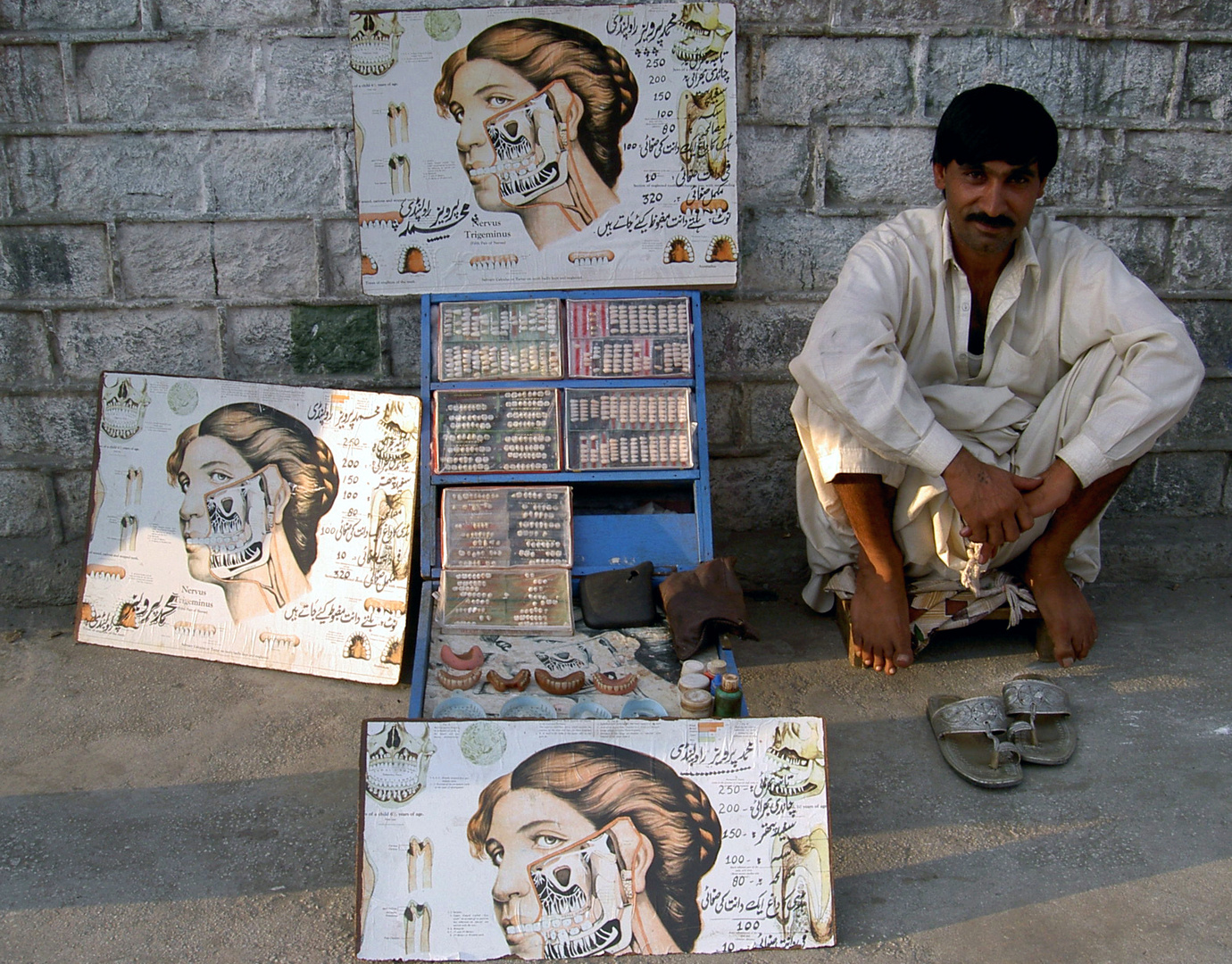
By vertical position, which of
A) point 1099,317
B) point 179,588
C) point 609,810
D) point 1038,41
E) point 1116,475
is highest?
point 1038,41

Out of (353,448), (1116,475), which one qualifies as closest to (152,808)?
(353,448)

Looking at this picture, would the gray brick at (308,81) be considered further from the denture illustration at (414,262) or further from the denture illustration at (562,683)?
the denture illustration at (562,683)

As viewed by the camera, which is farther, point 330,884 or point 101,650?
point 101,650

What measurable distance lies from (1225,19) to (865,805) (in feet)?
9.32

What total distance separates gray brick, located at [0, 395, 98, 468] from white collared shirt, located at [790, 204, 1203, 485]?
7.62ft

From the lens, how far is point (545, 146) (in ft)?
11.0

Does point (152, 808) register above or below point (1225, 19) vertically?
below

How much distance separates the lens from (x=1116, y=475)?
114 inches

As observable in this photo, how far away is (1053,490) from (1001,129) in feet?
3.18


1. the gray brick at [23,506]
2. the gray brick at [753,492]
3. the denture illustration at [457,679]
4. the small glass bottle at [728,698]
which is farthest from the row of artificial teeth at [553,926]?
the gray brick at [23,506]

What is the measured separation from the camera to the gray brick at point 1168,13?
3393 mm

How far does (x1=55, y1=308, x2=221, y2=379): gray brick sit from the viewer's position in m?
3.41

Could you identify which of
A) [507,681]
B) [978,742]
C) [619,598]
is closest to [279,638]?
[507,681]

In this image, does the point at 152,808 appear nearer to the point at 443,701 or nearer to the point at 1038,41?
the point at 443,701
